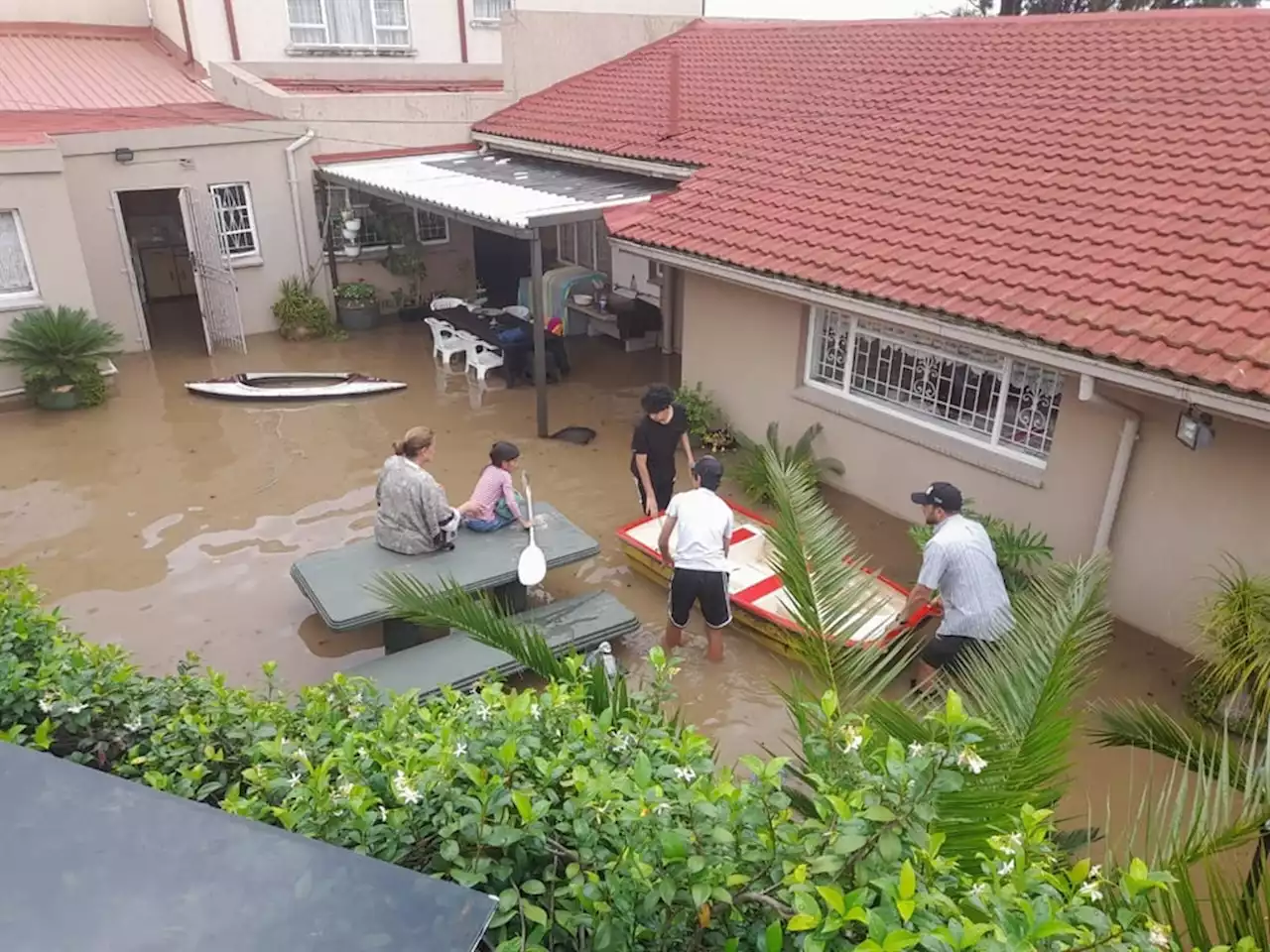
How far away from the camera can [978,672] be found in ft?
12.6

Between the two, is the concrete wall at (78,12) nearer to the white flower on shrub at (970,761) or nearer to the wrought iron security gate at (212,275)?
the wrought iron security gate at (212,275)

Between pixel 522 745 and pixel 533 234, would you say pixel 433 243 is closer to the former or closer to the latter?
pixel 533 234

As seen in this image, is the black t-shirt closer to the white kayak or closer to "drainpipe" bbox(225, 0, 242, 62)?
the white kayak

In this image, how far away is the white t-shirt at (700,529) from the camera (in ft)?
20.5

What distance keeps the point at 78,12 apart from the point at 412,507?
18168 millimetres

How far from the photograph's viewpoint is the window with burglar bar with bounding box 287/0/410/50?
57.3ft

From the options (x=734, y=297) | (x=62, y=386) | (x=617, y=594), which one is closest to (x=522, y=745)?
(x=617, y=594)

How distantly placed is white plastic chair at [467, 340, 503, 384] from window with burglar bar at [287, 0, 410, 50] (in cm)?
885

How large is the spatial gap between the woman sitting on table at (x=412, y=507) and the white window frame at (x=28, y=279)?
837 cm

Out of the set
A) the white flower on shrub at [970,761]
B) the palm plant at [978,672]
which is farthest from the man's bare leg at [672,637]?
the white flower on shrub at [970,761]

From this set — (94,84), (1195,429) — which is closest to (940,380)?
(1195,429)

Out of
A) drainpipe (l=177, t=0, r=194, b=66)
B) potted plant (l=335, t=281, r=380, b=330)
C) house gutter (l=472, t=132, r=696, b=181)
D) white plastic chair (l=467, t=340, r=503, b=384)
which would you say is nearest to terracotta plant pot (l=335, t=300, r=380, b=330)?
potted plant (l=335, t=281, r=380, b=330)

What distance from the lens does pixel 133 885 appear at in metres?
1.74

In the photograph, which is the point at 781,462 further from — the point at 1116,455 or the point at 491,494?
the point at 491,494
